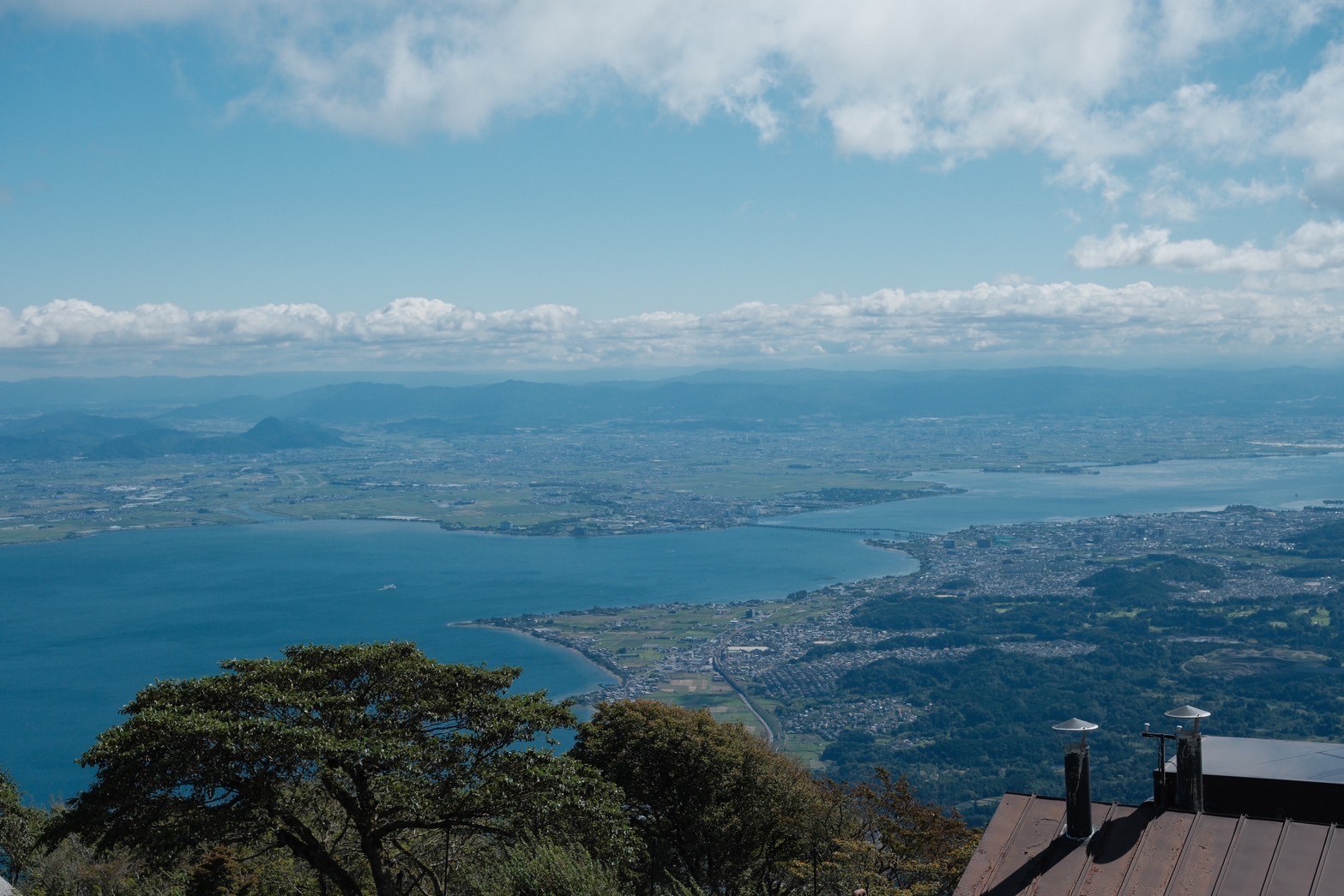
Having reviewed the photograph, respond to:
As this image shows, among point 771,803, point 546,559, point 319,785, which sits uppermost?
point 319,785

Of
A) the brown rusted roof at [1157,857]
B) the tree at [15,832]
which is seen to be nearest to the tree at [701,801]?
the brown rusted roof at [1157,857]

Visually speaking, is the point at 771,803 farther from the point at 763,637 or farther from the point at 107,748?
the point at 763,637

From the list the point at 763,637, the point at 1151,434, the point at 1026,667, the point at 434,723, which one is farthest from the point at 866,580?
the point at 1151,434

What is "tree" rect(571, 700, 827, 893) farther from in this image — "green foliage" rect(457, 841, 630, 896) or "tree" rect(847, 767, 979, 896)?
"green foliage" rect(457, 841, 630, 896)

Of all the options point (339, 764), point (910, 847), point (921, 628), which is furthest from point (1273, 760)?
point (921, 628)

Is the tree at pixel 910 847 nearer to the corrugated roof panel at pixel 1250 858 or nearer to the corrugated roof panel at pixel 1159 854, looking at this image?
the corrugated roof panel at pixel 1159 854

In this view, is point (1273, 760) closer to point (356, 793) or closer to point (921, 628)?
point (356, 793)
